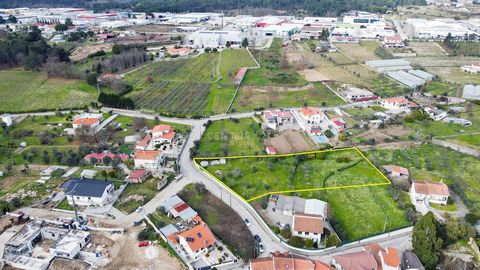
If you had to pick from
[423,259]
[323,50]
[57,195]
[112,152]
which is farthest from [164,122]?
[323,50]

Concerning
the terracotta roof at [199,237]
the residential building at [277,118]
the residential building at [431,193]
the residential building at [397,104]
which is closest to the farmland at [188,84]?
the residential building at [277,118]

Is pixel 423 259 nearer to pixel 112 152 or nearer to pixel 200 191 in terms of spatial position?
pixel 200 191

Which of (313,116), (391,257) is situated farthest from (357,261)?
(313,116)

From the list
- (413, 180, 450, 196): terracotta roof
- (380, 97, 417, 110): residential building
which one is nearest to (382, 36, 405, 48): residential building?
(380, 97, 417, 110): residential building

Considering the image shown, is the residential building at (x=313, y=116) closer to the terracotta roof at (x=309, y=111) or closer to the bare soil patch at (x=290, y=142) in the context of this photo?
the terracotta roof at (x=309, y=111)

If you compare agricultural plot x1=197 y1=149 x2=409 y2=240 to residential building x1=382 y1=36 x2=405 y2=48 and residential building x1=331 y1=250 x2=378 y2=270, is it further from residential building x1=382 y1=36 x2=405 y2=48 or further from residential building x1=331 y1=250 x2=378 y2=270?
residential building x1=382 y1=36 x2=405 y2=48

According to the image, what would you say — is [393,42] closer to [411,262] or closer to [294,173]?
[294,173]
